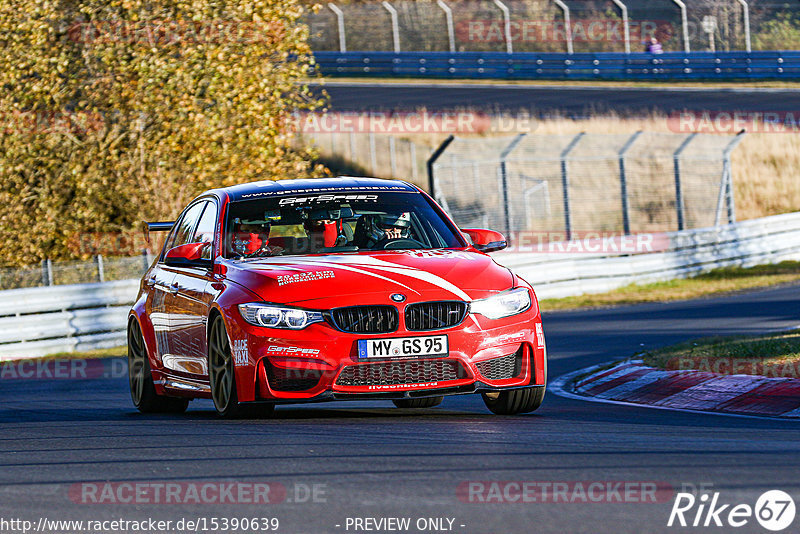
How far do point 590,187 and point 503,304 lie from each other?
25.4 m

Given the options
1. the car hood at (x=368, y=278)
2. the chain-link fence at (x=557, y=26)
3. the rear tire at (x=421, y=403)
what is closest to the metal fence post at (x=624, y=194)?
the chain-link fence at (x=557, y=26)

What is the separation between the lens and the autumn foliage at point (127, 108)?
24.0m

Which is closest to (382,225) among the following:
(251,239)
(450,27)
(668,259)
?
(251,239)

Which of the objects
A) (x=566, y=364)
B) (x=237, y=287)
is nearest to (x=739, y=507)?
(x=237, y=287)

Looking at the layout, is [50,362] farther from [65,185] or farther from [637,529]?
[637,529]

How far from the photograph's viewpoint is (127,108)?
24.5 m

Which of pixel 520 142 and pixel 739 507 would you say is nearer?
pixel 739 507

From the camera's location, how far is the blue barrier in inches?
1721

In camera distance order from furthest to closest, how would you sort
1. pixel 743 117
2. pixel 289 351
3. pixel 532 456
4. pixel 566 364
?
1. pixel 743 117
2. pixel 566 364
3. pixel 289 351
4. pixel 532 456

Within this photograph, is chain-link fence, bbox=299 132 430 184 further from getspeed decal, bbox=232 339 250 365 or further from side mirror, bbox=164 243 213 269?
getspeed decal, bbox=232 339 250 365

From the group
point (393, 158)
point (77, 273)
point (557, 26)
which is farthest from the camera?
point (557, 26)

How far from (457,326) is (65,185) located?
17.5 meters

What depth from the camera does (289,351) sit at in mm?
8500

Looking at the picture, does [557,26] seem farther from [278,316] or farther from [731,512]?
[731,512]
